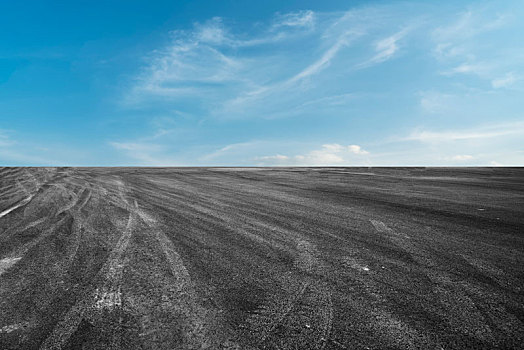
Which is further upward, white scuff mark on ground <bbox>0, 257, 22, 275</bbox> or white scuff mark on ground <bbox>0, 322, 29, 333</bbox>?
white scuff mark on ground <bbox>0, 257, 22, 275</bbox>

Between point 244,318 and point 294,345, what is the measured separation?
48 centimetres

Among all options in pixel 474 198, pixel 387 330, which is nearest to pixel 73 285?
pixel 387 330

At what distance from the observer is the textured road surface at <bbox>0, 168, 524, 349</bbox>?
2.12 meters

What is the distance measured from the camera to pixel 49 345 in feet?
6.66

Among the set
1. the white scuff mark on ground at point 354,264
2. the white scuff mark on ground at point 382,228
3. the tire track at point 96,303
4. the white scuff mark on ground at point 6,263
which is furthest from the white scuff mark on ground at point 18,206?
the white scuff mark on ground at point 382,228

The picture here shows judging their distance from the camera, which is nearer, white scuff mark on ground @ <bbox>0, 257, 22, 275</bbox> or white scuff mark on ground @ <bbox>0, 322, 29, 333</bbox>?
white scuff mark on ground @ <bbox>0, 322, 29, 333</bbox>

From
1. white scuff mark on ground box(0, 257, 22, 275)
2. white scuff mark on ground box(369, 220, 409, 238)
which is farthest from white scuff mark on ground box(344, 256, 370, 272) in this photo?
white scuff mark on ground box(0, 257, 22, 275)

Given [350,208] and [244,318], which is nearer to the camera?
[244,318]

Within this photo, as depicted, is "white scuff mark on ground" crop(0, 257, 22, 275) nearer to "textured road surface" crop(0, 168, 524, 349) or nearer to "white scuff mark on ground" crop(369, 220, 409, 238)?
"textured road surface" crop(0, 168, 524, 349)

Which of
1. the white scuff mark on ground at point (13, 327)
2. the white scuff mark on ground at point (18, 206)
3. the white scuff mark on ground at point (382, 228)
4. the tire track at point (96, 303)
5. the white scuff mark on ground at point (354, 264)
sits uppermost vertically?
the white scuff mark on ground at point (18, 206)

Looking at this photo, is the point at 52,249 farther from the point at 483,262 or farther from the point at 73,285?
the point at 483,262

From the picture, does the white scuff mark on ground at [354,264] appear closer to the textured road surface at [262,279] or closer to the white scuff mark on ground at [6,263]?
the textured road surface at [262,279]

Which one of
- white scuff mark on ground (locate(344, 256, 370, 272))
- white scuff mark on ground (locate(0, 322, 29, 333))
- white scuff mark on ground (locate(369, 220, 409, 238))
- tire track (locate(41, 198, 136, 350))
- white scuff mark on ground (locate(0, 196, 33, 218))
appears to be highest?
white scuff mark on ground (locate(0, 196, 33, 218))

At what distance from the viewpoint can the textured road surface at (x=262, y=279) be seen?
6.95 ft
